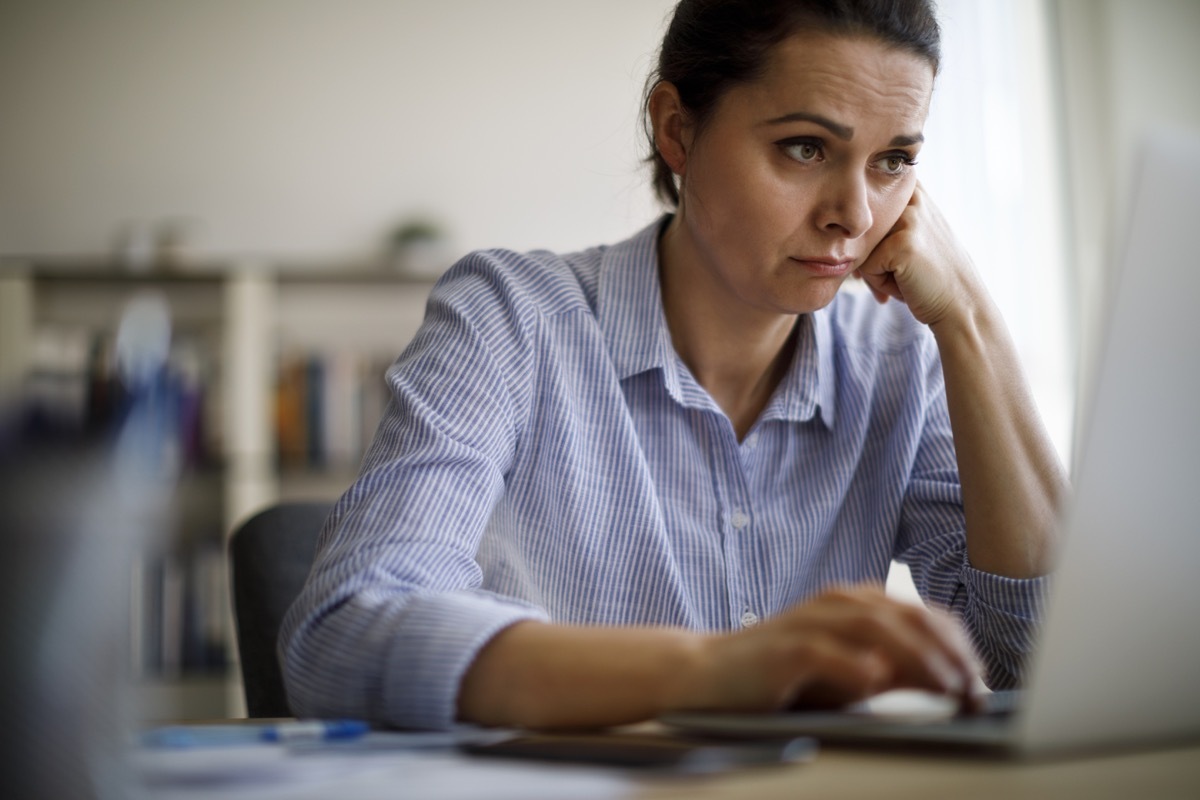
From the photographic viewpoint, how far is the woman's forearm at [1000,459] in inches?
44.6

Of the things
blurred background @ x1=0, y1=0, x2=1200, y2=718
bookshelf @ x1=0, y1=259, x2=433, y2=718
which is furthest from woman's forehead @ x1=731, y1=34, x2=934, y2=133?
bookshelf @ x1=0, y1=259, x2=433, y2=718

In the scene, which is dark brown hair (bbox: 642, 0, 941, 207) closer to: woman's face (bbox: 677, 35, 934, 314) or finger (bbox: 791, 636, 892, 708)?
woman's face (bbox: 677, 35, 934, 314)

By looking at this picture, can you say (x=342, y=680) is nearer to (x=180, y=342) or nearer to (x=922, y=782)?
(x=922, y=782)

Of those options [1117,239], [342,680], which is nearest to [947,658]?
[1117,239]

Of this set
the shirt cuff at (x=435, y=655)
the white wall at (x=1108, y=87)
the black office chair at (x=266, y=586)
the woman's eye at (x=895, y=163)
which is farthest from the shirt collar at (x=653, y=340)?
the white wall at (x=1108, y=87)

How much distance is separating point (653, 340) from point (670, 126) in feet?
0.92

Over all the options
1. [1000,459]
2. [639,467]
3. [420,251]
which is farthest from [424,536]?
[420,251]

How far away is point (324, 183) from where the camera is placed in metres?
3.81

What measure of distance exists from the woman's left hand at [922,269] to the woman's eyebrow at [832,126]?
129mm

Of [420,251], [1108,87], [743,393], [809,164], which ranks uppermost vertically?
[1108,87]

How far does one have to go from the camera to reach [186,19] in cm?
379

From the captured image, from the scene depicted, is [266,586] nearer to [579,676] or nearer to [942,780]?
[579,676]

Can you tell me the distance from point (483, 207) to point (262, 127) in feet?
2.55

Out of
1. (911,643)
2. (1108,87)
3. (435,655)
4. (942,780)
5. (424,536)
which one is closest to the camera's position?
(942,780)
